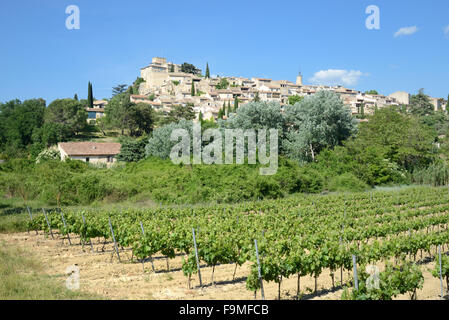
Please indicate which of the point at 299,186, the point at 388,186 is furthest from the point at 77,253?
the point at 388,186

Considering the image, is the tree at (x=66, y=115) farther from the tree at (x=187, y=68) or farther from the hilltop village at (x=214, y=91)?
the tree at (x=187, y=68)

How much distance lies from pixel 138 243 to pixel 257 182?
16366mm

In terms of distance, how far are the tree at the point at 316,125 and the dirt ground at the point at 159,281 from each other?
25.0 meters

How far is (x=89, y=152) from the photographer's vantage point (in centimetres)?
4156

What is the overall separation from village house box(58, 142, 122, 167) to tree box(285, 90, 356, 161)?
66.9 ft

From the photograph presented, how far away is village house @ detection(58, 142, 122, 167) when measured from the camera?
40.5 metres

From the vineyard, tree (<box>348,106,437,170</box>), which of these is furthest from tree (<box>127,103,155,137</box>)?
the vineyard

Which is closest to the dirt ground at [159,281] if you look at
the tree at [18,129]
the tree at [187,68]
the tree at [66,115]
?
the tree at [18,129]

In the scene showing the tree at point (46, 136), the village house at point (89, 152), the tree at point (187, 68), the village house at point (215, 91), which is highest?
the tree at point (187, 68)

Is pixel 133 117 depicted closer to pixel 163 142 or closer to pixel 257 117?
pixel 163 142

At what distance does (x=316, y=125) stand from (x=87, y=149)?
82.9ft

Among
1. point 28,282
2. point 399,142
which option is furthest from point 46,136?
point 28,282

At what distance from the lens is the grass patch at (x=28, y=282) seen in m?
7.82

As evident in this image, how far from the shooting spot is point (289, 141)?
37094 millimetres
